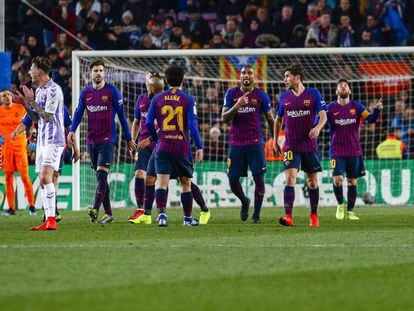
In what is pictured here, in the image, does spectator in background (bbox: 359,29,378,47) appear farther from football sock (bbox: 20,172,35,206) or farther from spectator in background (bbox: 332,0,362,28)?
football sock (bbox: 20,172,35,206)

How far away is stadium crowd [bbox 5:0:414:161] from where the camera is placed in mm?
23266

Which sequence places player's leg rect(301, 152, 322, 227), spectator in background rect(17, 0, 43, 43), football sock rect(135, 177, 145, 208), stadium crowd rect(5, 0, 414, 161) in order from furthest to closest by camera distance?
1. spectator in background rect(17, 0, 43, 43)
2. stadium crowd rect(5, 0, 414, 161)
3. football sock rect(135, 177, 145, 208)
4. player's leg rect(301, 152, 322, 227)

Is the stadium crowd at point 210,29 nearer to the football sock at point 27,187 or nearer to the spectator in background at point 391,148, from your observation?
the spectator in background at point 391,148

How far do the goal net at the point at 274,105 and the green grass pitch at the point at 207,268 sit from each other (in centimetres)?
771

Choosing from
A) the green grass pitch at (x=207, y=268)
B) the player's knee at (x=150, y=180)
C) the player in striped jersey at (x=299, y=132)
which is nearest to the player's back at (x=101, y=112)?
the player's knee at (x=150, y=180)

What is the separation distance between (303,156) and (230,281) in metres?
6.51

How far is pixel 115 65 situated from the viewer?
69.5 feet

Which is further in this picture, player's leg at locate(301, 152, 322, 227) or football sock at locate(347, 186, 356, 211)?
football sock at locate(347, 186, 356, 211)

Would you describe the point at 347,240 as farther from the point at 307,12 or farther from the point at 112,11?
the point at 112,11

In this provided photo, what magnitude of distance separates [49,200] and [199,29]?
12.2 metres

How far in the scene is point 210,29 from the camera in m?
24.9

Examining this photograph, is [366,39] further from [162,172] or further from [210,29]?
Result: [162,172]

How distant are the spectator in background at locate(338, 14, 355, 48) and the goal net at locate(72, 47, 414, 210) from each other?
42cm

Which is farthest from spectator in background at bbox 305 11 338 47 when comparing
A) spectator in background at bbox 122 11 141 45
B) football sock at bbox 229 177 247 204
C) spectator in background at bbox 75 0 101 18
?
football sock at bbox 229 177 247 204
